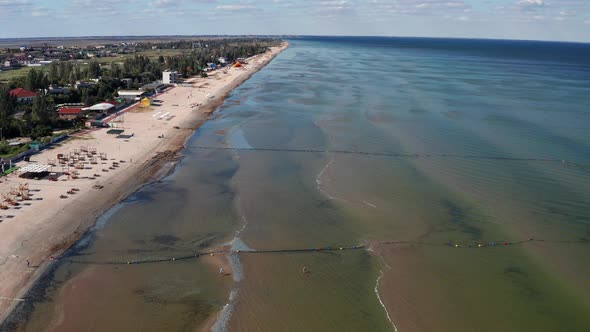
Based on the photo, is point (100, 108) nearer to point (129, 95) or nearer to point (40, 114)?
point (40, 114)

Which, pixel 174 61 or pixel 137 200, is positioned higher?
pixel 174 61

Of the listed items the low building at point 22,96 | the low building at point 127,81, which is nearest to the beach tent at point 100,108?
the low building at point 22,96

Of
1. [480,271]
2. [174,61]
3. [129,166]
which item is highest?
[174,61]

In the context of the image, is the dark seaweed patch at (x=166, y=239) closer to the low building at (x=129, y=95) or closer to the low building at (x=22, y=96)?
the low building at (x=22, y=96)

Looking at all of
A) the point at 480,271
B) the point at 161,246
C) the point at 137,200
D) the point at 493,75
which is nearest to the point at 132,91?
the point at 137,200

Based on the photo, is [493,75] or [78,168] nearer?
[78,168]

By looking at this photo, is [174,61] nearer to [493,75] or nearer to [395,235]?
[493,75]
